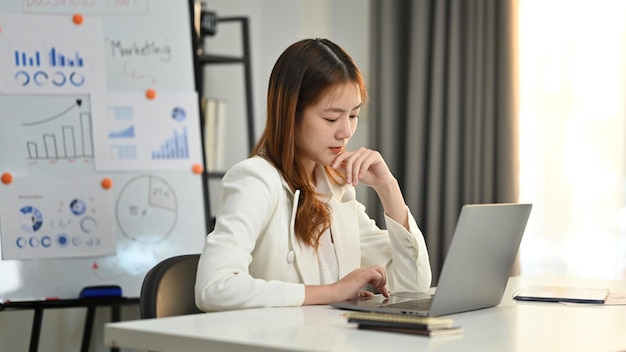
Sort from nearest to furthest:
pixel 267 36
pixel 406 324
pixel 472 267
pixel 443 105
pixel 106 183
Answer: pixel 406 324 < pixel 472 267 < pixel 106 183 < pixel 443 105 < pixel 267 36

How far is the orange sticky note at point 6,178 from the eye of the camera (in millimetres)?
2393

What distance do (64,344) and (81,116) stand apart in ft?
2.72

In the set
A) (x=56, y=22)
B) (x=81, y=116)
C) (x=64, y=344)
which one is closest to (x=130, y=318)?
(x=64, y=344)

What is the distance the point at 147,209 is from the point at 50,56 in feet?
1.75

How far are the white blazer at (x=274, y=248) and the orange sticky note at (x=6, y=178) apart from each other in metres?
1.04

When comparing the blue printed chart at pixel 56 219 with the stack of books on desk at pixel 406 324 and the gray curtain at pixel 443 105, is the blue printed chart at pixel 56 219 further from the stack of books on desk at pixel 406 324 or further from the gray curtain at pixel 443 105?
the stack of books on desk at pixel 406 324

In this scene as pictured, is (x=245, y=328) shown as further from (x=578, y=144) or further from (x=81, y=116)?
(x=578, y=144)

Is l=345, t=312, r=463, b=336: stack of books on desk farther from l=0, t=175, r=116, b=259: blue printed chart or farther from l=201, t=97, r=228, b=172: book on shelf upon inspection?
l=201, t=97, r=228, b=172: book on shelf

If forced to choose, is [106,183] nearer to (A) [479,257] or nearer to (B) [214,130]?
(B) [214,130]

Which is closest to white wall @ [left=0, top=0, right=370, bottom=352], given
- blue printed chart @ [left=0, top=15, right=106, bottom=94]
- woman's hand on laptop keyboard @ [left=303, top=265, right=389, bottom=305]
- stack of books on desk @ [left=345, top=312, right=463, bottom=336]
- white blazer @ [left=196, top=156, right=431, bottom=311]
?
blue printed chart @ [left=0, top=15, right=106, bottom=94]

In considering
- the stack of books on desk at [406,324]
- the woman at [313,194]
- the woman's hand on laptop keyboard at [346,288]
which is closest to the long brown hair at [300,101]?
the woman at [313,194]

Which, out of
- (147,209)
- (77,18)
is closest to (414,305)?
(147,209)

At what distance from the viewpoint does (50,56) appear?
249cm

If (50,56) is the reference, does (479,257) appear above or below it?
below
